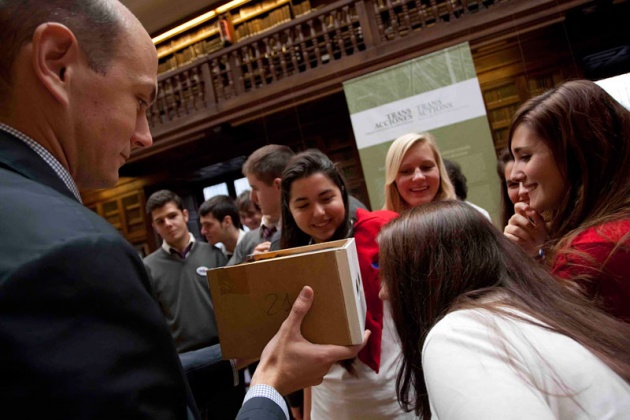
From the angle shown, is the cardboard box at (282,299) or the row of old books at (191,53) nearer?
the cardboard box at (282,299)

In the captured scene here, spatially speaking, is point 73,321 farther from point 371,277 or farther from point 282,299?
point 371,277

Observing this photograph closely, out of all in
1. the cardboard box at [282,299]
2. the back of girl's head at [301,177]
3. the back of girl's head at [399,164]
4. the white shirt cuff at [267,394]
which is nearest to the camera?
the white shirt cuff at [267,394]

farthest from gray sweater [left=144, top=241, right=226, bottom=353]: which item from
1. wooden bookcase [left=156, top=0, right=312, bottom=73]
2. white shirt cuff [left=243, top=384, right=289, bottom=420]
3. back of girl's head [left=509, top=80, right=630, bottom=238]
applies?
wooden bookcase [left=156, top=0, right=312, bottom=73]

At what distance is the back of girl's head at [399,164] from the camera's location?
228 centimetres

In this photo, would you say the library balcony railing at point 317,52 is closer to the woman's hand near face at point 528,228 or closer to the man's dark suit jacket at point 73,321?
the woman's hand near face at point 528,228

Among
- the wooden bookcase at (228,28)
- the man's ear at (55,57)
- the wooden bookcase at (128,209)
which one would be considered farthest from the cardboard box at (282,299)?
the wooden bookcase at (128,209)

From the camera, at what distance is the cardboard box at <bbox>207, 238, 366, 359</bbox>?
939 mm

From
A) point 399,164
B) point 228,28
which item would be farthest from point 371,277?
point 228,28

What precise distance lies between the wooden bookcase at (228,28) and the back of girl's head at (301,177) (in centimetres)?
558

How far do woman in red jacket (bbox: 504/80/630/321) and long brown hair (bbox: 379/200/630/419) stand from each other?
10 cm

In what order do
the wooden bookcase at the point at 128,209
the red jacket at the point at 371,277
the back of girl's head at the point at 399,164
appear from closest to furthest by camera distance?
the red jacket at the point at 371,277 → the back of girl's head at the point at 399,164 → the wooden bookcase at the point at 128,209

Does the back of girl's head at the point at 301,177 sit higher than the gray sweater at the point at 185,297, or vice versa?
the back of girl's head at the point at 301,177

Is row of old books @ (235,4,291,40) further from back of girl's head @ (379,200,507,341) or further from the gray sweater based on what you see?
back of girl's head @ (379,200,507,341)

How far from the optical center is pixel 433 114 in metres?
3.83
